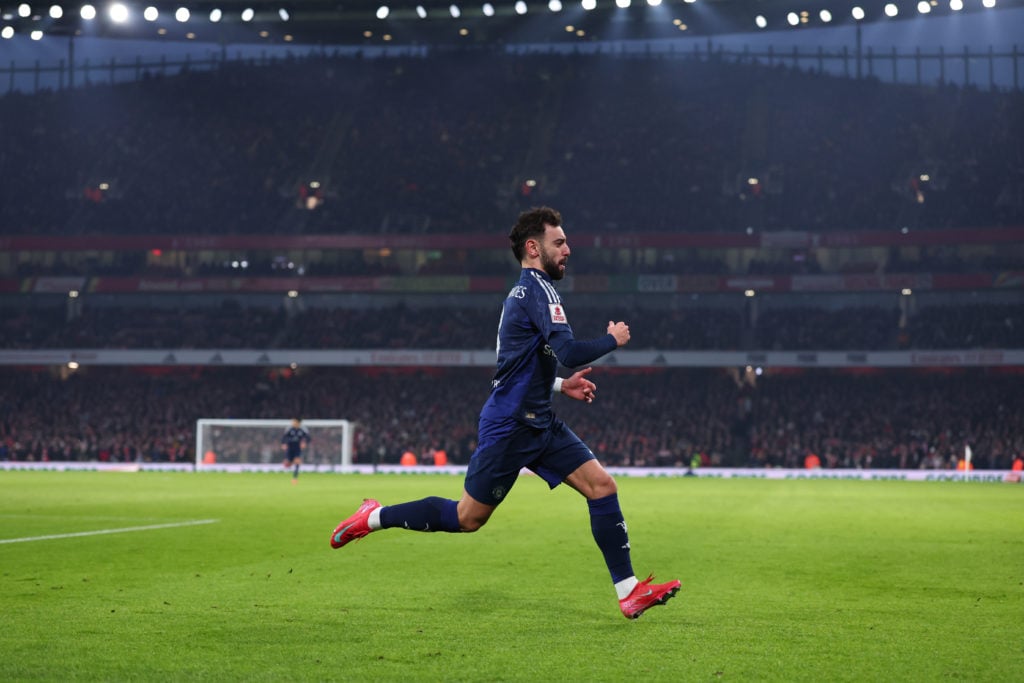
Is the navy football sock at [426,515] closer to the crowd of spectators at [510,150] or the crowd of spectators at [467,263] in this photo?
the crowd of spectators at [467,263]

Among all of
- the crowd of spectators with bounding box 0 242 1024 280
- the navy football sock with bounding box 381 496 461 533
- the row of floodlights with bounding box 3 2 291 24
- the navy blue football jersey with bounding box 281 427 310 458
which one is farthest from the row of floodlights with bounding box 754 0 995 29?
the navy football sock with bounding box 381 496 461 533

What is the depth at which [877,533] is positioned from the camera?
17.3 meters

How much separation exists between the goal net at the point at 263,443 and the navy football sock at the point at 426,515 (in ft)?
126

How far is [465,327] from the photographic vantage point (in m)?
59.6

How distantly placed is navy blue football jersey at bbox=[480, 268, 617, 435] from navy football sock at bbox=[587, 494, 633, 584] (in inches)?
28.0

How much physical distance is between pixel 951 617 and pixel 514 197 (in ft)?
182

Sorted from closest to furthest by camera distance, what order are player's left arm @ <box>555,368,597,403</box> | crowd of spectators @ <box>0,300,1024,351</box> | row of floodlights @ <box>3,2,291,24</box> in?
player's left arm @ <box>555,368,597,403</box>, row of floodlights @ <box>3,2,291,24</box>, crowd of spectators @ <box>0,300,1024,351</box>

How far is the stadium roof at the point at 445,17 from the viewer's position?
180 feet

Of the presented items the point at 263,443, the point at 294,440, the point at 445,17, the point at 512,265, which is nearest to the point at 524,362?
the point at 294,440

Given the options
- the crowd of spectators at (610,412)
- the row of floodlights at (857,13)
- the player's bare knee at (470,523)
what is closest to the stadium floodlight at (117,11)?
the crowd of spectators at (610,412)

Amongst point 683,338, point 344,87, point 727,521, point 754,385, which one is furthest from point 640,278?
point 727,521

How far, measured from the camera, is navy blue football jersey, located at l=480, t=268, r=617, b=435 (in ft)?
25.5

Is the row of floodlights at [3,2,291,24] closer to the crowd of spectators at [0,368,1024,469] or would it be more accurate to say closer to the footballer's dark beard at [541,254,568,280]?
the crowd of spectators at [0,368,1024,469]

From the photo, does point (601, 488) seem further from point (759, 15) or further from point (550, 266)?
point (759, 15)
